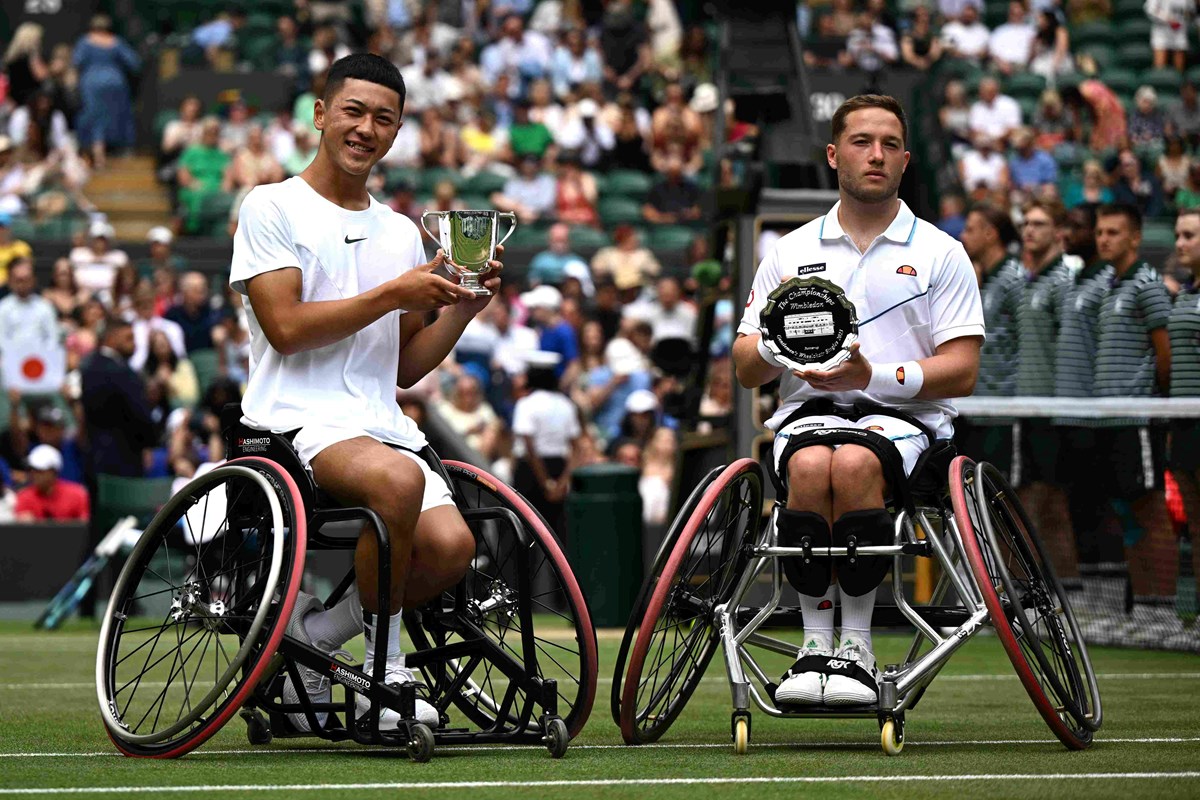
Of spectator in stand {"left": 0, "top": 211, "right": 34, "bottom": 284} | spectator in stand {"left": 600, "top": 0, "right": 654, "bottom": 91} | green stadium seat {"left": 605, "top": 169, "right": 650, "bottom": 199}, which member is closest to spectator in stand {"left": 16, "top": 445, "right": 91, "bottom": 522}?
spectator in stand {"left": 0, "top": 211, "right": 34, "bottom": 284}

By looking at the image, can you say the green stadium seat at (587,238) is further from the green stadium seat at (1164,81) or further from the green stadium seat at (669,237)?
the green stadium seat at (1164,81)

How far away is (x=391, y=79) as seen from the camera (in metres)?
5.78

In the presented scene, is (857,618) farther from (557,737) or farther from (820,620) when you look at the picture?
(557,737)

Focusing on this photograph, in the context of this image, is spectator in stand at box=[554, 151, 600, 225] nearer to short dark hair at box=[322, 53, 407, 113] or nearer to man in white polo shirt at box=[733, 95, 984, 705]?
man in white polo shirt at box=[733, 95, 984, 705]

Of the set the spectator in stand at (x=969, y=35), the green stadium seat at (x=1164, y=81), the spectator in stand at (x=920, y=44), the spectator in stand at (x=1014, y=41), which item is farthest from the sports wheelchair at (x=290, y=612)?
the green stadium seat at (x=1164, y=81)

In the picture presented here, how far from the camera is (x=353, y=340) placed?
18.6 ft

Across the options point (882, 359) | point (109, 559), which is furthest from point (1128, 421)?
point (109, 559)

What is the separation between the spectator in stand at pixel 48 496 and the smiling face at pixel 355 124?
948 centimetres

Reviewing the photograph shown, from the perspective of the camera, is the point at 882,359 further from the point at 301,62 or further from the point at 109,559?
the point at 301,62

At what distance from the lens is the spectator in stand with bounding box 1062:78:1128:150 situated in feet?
72.5

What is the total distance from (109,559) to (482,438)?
134 inches

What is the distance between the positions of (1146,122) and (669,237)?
589 centimetres

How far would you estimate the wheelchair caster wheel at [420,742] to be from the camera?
5285 mm

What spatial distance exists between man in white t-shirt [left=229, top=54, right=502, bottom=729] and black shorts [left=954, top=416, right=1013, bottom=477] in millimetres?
5644
